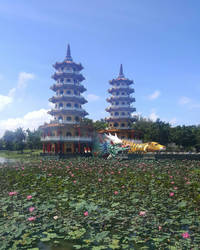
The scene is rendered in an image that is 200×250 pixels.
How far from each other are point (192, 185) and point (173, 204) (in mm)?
2564

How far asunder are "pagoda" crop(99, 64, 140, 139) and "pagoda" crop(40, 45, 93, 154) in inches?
398

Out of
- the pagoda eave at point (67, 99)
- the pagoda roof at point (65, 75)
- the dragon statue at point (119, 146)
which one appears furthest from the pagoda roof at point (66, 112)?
the dragon statue at point (119, 146)

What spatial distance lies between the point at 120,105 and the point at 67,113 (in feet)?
46.9

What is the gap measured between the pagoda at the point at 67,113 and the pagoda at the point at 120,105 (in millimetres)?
10102

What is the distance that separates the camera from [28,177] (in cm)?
1109

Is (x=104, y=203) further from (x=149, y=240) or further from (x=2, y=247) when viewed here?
(x=2, y=247)

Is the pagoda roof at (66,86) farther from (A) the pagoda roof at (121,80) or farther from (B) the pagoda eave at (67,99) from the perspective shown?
(A) the pagoda roof at (121,80)

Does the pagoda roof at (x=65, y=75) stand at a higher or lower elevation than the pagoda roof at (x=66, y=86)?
higher

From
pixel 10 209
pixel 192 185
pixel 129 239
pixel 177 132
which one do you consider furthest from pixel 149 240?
pixel 177 132

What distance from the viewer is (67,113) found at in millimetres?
34031

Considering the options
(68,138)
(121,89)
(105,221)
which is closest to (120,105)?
(121,89)

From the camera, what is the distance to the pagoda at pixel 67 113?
3138 centimetres

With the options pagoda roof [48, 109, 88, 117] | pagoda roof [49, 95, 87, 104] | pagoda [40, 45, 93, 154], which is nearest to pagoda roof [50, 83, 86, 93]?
pagoda [40, 45, 93, 154]

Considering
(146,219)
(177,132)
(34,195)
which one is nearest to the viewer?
(146,219)
